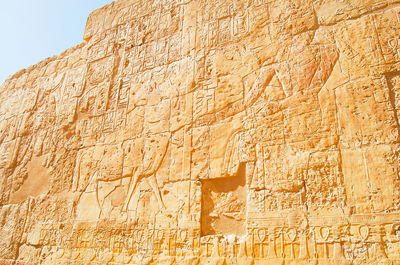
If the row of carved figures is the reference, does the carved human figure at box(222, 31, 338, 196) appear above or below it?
above

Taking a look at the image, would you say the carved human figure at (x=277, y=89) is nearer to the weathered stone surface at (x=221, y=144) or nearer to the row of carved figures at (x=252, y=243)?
the weathered stone surface at (x=221, y=144)

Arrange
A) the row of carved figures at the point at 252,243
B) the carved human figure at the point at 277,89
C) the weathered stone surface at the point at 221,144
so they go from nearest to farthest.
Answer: the row of carved figures at the point at 252,243 < the weathered stone surface at the point at 221,144 < the carved human figure at the point at 277,89

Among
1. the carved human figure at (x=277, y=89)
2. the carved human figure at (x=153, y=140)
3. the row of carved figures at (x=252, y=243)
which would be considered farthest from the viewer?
the carved human figure at (x=153, y=140)

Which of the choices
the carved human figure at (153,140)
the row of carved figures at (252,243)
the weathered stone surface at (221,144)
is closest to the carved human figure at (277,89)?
the weathered stone surface at (221,144)

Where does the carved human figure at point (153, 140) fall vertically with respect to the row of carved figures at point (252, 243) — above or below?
above

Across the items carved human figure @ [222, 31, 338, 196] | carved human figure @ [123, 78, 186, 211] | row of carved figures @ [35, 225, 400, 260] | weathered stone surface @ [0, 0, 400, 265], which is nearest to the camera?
row of carved figures @ [35, 225, 400, 260]

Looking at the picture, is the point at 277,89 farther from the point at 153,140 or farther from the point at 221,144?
the point at 153,140

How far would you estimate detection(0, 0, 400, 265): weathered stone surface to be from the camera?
2.68m

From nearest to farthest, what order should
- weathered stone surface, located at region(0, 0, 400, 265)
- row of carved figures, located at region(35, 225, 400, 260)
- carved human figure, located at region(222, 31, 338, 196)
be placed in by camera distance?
1. row of carved figures, located at region(35, 225, 400, 260)
2. weathered stone surface, located at region(0, 0, 400, 265)
3. carved human figure, located at region(222, 31, 338, 196)

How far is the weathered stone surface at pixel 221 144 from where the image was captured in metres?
A: 2.68

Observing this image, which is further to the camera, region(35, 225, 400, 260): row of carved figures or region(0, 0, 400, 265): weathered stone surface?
region(0, 0, 400, 265): weathered stone surface

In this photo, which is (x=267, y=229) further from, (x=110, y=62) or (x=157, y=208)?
(x=110, y=62)

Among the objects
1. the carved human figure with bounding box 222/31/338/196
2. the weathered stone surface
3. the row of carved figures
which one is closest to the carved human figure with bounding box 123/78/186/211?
the weathered stone surface

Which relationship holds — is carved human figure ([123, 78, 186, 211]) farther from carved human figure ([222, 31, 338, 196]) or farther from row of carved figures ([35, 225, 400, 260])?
carved human figure ([222, 31, 338, 196])
